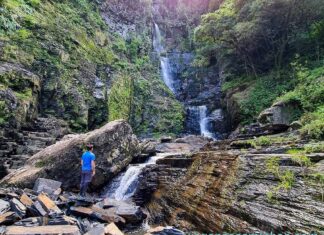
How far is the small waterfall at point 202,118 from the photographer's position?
23.8 meters

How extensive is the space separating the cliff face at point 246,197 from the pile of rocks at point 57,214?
3.98ft

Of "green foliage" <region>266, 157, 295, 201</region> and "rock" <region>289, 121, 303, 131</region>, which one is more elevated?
"rock" <region>289, 121, 303, 131</region>

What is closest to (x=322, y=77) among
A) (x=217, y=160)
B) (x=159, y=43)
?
(x=217, y=160)

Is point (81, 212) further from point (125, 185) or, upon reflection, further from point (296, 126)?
point (296, 126)

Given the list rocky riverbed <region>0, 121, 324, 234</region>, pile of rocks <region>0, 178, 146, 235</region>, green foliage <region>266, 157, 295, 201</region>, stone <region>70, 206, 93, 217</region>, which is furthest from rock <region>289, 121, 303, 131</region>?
stone <region>70, 206, 93, 217</region>

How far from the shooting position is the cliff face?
177 inches

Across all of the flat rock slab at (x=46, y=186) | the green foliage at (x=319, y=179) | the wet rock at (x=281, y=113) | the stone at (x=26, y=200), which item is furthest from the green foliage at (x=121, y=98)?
the green foliage at (x=319, y=179)

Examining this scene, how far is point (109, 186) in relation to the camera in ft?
36.7

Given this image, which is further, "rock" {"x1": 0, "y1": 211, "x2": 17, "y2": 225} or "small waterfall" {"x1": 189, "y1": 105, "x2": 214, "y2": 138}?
"small waterfall" {"x1": 189, "y1": 105, "x2": 214, "y2": 138}

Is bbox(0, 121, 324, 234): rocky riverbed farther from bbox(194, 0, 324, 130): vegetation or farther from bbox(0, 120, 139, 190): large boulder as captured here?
bbox(194, 0, 324, 130): vegetation

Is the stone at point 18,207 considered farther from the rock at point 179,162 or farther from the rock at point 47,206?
the rock at point 179,162

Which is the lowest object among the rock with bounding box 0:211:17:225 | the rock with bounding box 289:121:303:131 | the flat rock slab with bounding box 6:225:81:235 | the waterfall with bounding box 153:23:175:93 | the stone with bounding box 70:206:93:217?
the stone with bounding box 70:206:93:217

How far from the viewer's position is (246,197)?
5539mm

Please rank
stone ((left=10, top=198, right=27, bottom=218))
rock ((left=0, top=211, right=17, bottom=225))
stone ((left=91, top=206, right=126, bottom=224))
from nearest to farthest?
1. rock ((left=0, top=211, right=17, bottom=225))
2. stone ((left=10, top=198, right=27, bottom=218))
3. stone ((left=91, top=206, right=126, bottom=224))
